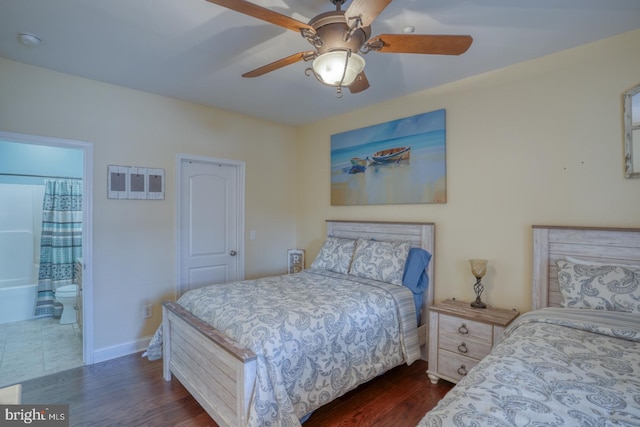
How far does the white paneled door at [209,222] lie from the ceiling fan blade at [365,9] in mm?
2667

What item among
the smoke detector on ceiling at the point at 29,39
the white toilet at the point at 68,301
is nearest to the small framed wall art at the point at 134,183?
the smoke detector on ceiling at the point at 29,39

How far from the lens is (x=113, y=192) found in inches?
119

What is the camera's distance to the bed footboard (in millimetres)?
1710

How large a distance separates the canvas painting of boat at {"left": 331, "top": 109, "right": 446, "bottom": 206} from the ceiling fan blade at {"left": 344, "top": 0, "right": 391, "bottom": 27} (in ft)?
6.11

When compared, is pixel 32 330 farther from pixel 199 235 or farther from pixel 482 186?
pixel 482 186

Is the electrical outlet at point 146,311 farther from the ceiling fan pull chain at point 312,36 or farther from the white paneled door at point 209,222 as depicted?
the ceiling fan pull chain at point 312,36

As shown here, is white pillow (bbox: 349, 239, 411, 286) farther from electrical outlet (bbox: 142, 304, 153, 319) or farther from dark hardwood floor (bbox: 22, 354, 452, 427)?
electrical outlet (bbox: 142, 304, 153, 319)

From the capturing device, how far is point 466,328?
7.95 ft

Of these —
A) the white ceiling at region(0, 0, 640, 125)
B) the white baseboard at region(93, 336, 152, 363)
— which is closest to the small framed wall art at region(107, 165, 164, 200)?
the white ceiling at region(0, 0, 640, 125)

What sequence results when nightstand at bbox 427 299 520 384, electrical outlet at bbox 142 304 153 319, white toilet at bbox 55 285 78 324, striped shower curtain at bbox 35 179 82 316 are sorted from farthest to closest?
striped shower curtain at bbox 35 179 82 316
white toilet at bbox 55 285 78 324
electrical outlet at bbox 142 304 153 319
nightstand at bbox 427 299 520 384

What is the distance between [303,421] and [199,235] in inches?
93.0

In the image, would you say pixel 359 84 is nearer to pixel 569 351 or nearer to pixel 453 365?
pixel 569 351

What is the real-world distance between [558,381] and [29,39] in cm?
359

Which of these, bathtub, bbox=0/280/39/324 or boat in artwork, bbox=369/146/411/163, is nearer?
boat in artwork, bbox=369/146/411/163
